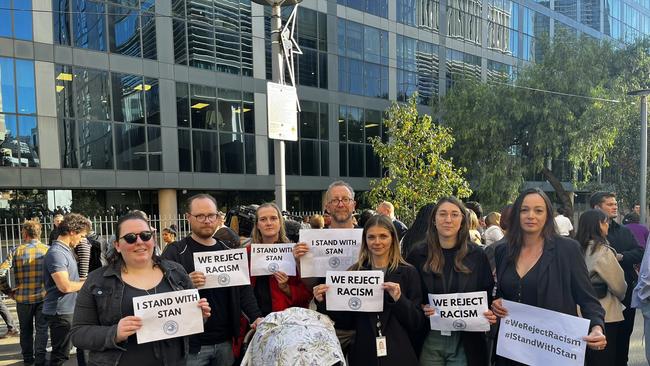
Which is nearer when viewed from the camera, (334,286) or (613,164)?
(334,286)

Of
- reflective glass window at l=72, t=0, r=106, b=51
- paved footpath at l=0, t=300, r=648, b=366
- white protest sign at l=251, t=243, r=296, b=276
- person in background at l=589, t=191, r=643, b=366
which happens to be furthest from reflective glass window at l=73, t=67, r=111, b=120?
person in background at l=589, t=191, r=643, b=366

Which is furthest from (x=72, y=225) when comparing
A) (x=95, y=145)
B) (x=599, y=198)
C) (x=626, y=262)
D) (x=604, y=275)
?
(x=95, y=145)

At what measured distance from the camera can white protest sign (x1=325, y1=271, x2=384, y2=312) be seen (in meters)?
3.08

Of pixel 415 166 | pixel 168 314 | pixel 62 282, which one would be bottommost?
pixel 62 282

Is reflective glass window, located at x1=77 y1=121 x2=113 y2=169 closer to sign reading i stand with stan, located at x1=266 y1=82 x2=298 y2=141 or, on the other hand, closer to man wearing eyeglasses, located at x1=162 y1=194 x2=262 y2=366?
sign reading i stand with stan, located at x1=266 y1=82 x2=298 y2=141

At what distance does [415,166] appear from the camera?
15391mm

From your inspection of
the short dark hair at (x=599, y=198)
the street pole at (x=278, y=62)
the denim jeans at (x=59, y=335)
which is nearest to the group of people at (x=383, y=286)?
the short dark hair at (x=599, y=198)

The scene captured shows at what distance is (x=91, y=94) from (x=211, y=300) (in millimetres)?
19318

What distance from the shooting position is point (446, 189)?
48.2ft

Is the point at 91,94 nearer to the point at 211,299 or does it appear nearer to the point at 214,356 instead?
the point at 211,299

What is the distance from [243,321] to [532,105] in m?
20.5

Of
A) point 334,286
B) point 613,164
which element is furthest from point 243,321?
point 613,164

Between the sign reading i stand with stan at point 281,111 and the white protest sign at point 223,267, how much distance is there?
10.3ft

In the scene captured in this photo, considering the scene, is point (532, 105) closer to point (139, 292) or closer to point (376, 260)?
point (376, 260)
